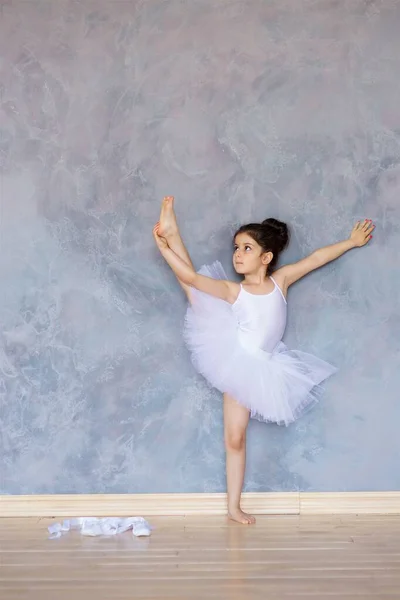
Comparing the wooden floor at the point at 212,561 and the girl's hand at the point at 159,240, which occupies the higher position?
the girl's hand at the point at 159,240

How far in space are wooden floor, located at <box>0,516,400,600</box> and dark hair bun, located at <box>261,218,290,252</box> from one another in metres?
0.99

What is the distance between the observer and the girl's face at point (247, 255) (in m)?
2.91

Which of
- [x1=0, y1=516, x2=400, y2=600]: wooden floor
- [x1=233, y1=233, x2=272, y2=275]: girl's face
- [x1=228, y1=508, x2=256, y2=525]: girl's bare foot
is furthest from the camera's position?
[x1=233, y1=233, x2=272, y2=275]: girl's face

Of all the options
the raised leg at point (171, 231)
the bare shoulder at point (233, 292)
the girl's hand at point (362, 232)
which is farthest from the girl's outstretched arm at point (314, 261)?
the raised leg at point (171, 231)

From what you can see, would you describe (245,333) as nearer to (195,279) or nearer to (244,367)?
(244,367)

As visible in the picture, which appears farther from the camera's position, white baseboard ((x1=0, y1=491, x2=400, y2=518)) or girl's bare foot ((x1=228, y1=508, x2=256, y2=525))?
white baseboard ((x1=0, y1=491, x2=400, y2=518))

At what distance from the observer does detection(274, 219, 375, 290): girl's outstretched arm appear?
2947 millimetres

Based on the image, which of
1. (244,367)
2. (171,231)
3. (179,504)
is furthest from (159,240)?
(179,504)

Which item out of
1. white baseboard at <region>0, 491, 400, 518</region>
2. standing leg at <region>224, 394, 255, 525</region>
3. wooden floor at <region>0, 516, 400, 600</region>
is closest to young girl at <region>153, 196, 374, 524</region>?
standing leg at <region>224, 394, 255, 525</region>

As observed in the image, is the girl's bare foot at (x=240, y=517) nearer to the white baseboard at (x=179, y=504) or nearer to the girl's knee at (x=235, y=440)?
the white baseboard at (x=179, y=504)

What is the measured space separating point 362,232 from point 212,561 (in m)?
1.34

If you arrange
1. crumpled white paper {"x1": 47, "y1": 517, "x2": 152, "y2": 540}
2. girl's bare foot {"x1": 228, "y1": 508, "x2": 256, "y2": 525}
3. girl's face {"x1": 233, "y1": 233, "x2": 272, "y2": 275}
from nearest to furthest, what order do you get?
1. crumpled white paper {"x1": 47, "y1": 517, "x2": 152, "y2": 540}
2. girl's bare foot {"x1": 228, "y1": 508, "x2": 256, "y2": 525}
3. girl's face {"x1": 233, "y1": 233, "x2": 272, "y2": 275}

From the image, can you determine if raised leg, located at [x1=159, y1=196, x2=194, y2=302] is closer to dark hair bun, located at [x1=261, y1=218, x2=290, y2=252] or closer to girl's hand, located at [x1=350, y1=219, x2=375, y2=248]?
dark hair bun, located at [x1=261, y1=218, x2=290, y2=252]

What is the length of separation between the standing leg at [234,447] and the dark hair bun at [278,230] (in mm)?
592
